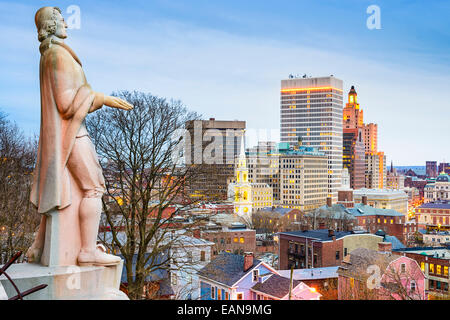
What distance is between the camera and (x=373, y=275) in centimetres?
3650

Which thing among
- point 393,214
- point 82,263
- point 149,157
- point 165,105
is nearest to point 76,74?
point 82,263

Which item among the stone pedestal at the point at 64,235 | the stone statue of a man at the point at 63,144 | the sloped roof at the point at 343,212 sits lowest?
the sloped roof at the point at 343,212

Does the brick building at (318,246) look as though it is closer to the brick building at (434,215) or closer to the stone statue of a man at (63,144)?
the stone statue of a man at (63,144)

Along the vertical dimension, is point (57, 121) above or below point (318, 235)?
above

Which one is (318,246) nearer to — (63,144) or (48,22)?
(63,144)

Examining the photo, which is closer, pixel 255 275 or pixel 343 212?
pixel 255 275

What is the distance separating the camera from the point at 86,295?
6691mm

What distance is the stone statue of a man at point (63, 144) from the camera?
677cm

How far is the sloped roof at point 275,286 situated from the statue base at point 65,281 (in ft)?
95.5

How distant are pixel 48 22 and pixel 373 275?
34.0 m

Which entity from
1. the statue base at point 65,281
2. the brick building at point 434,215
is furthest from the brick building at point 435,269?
the brick building at point 434,215

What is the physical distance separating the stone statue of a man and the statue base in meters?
0.18

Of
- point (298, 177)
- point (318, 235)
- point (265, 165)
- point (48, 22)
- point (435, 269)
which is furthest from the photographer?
point (265, 165)

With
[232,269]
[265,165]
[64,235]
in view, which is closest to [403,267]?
[232,269]
